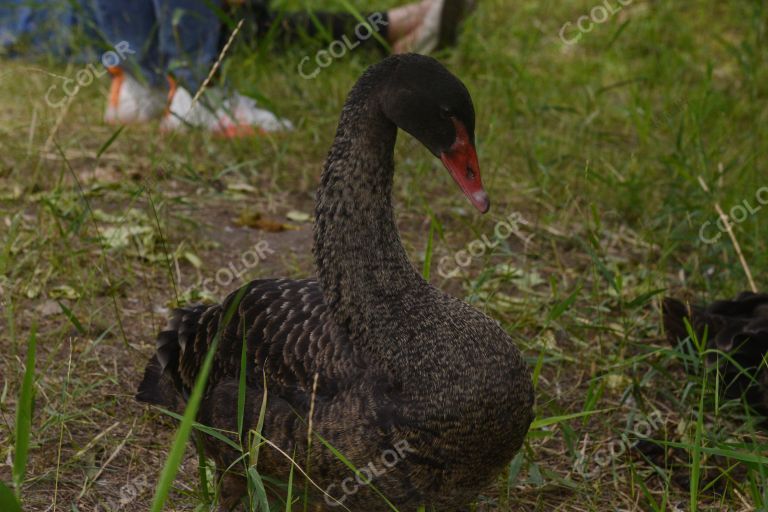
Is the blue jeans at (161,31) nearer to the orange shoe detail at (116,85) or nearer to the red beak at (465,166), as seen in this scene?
the orange shoe detail at (116,85)

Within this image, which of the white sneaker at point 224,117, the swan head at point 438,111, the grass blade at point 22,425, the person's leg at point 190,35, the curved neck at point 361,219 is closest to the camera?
the grass blade at point 22,425

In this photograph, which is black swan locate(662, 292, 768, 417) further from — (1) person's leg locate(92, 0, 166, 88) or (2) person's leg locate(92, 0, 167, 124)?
(1) person's leg locate(92, 0, 166, 88)

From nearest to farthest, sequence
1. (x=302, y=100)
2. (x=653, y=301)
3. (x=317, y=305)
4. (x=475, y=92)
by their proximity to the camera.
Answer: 1. (x=317, y=305)
2. (x=653, y=301)
3. (x=302, y=100)
4. (x=475, y=92)

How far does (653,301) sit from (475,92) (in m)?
1.97

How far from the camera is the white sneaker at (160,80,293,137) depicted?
4.32m

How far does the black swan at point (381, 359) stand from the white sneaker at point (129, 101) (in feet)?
8.52

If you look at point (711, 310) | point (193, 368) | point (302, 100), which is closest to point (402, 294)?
point (193, 368)

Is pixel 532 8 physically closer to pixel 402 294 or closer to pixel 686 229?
pixel 686 229

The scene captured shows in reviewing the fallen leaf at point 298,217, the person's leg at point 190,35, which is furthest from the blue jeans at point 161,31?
the fallen leaf at point 298,217

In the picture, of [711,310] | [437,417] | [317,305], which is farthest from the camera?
[711,310]

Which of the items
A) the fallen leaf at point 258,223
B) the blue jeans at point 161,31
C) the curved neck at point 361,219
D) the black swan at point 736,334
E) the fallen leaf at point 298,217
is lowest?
the black swan at point 736,334

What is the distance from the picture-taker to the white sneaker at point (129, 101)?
15.3 feet

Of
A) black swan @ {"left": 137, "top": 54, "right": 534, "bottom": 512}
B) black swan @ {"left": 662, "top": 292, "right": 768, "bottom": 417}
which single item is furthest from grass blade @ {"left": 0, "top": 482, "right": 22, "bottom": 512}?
black swan @ {"left": 662, "top": 292, "right": 768, "bottom": 417}

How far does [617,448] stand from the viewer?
9.14ft
